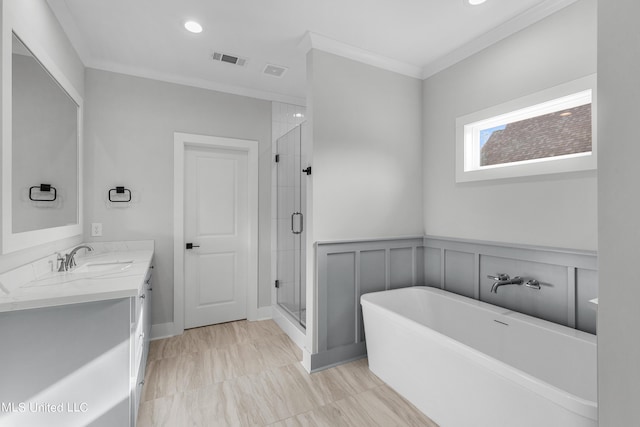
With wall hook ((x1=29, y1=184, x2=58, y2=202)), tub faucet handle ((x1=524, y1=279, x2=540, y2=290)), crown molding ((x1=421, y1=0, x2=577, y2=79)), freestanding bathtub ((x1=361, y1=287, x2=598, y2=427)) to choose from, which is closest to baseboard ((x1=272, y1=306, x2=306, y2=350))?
freestanding bathtub ((x1=361, y1=287, x2=598, y2=427))

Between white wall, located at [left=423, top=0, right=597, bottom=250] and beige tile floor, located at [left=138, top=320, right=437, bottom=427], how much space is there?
146 cm

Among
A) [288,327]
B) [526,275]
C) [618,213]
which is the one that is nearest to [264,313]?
[288,327]

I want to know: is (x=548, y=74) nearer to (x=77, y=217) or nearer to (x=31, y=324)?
(x=31, y=324)

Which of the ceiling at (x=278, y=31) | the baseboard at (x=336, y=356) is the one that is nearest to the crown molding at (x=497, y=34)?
the ceiling at (x=278, y=31)

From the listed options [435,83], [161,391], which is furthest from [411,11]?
[161,391]

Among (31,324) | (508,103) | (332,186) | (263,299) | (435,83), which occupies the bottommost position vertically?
(263,299)

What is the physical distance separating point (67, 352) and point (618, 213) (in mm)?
1960

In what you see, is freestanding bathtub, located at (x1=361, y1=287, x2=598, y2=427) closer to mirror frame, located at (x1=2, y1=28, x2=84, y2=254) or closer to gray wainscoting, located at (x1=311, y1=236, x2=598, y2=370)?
gray wainscoting, located at (x1=311, y1=236, x2=598, y2=370)

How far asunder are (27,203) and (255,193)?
2.04 metres

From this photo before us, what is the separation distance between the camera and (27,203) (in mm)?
1636

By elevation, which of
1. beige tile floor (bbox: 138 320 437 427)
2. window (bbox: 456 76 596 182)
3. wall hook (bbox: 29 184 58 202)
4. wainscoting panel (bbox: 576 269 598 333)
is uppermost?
window (bbox: 456 76 596 182)

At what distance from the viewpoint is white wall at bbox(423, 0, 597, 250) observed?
1.90 m

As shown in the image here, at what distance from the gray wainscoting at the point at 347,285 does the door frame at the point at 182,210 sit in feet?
4.14

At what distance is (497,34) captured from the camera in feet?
7.63
